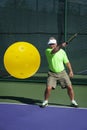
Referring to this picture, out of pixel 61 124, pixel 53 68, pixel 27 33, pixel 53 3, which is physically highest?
pixel 53 3

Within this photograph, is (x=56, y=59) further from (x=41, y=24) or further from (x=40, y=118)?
(x=41, y=24)

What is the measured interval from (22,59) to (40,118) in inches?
56.8

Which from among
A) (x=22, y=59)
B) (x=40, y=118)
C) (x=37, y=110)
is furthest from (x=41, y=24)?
(x=40, y=118)

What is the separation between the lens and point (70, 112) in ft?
33.6

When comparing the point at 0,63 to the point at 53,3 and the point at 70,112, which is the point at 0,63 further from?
the point at 70,112

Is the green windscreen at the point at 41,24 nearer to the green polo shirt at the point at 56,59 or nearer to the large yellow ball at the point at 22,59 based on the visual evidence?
the green polo shirt at the point at 56,59

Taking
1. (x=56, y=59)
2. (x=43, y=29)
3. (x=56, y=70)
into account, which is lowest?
(x=56, y=70)

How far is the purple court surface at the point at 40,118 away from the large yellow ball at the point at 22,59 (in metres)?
0.81

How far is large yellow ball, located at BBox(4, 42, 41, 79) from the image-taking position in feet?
33.9

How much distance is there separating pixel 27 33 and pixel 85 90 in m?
3.56

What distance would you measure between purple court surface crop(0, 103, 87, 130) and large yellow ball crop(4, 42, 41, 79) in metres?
0.81

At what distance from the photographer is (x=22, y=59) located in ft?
34.2

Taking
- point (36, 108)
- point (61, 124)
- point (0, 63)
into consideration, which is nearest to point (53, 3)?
point (0, 63)

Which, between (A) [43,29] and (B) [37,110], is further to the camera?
(A) [43,29]
